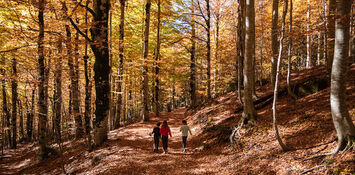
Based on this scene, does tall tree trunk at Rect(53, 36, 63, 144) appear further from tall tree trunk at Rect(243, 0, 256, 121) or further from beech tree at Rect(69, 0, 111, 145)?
tall tree trunk at Rect(243, 0, 256, 121)

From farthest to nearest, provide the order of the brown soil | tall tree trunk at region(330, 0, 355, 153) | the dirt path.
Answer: the dirt path < the brown soil < tall tree trunk at region(330, 0, 355, 153)

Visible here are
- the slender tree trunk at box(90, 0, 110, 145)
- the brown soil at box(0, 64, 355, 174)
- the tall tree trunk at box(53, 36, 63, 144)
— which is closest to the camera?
the brown soil at box(0, 64, 355, 174)

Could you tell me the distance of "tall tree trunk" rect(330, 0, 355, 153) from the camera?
3.87m

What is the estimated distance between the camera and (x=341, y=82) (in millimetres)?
3939

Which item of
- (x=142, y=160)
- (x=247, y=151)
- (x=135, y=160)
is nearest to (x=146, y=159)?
(x=142, y=160)

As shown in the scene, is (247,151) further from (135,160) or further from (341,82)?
(135,160)

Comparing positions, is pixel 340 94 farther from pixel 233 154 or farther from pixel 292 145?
pixel 233 154

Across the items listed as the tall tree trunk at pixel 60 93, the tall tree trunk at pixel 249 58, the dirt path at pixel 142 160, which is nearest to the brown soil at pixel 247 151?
the dirt path at pixel 142 160

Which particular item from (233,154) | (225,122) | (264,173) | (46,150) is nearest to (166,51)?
(225,122)

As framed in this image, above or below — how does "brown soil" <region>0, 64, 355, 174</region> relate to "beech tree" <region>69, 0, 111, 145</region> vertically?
below

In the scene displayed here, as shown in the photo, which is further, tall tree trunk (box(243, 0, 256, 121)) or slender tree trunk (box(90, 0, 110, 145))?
slender tree trunk (box(90, 0, 110, 145))

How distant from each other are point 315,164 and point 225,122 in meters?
5.54

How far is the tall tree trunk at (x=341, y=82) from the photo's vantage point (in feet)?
12.7

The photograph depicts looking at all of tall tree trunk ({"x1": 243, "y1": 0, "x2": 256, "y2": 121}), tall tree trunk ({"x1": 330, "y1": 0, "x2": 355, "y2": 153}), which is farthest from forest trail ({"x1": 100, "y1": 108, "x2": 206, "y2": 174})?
tall tree trunk ({"x1": 330, "y1": 0, "x2": 355, "y2": 153})
